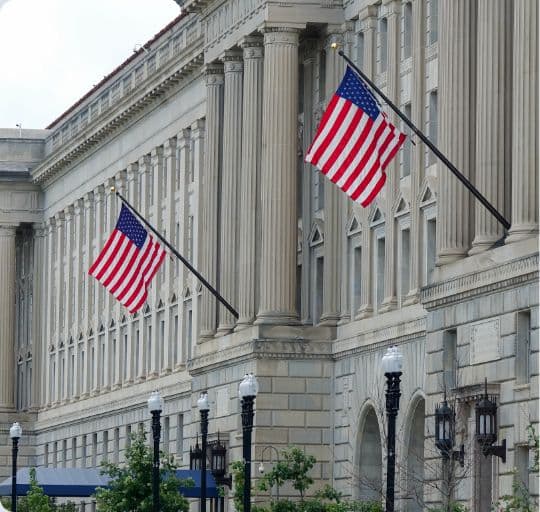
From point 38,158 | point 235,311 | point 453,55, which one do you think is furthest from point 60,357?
point 453,55

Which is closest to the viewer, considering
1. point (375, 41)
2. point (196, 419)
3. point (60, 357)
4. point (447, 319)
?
point (447, 319)

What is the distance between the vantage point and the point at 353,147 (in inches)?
1982

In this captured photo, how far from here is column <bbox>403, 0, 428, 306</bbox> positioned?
64562mm

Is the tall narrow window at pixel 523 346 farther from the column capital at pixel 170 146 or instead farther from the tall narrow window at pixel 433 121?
the column capital at pixel 170 146

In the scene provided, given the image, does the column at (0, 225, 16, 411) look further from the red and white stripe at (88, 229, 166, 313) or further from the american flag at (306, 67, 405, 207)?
the american flag at (306, 67, 405, 207)

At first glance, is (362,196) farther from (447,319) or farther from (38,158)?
(38,158)

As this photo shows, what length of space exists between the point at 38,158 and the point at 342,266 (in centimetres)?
5739

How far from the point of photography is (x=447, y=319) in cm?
5334

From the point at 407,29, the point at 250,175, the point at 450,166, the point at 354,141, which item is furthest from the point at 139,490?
the point at 450,166

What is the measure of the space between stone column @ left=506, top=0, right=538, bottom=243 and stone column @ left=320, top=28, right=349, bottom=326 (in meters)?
19.7

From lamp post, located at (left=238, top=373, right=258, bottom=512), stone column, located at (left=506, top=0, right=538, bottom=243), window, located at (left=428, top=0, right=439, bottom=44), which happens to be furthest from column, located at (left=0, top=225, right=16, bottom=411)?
lamp post, located at (left=238, top=373, right=258, bottom=512)

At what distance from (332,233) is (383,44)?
660 centimetres

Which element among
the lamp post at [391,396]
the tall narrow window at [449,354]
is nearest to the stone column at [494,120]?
the tall narrow window at [449,354]

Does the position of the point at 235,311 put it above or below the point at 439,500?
above
